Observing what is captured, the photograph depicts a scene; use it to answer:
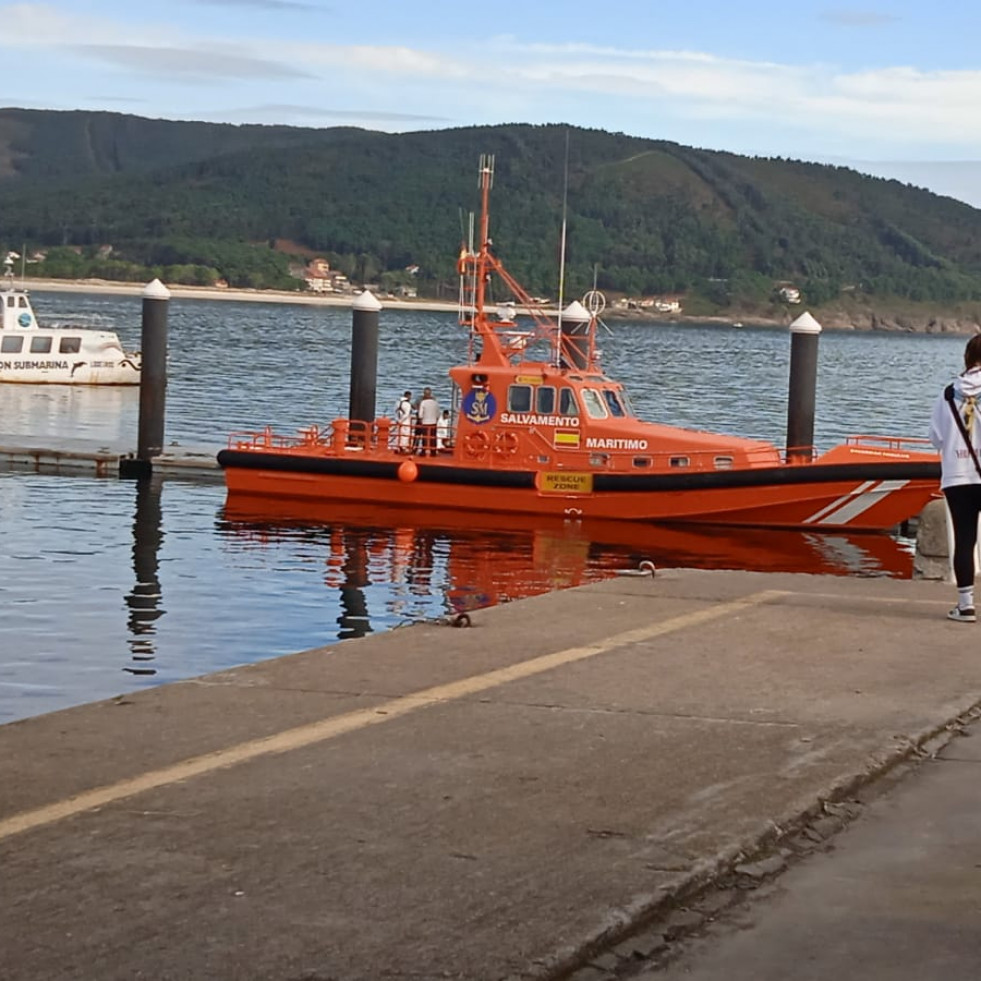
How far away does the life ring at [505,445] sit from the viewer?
25688mm

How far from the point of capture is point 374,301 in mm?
29906

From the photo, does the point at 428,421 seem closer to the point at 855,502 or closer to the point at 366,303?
the point at 366,303

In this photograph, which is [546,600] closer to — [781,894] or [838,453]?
[781,894]

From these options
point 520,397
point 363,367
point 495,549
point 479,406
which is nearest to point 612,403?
point 520,397

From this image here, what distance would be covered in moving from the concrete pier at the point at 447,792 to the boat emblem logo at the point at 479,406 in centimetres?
1548

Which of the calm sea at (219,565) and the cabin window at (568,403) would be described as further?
the cabin window at (568,403)

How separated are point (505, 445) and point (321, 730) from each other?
1863 cm

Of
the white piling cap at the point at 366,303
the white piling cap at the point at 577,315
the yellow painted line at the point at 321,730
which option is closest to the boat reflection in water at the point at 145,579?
the white piling cap at the point at 366,303

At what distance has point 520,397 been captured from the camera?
991 inches

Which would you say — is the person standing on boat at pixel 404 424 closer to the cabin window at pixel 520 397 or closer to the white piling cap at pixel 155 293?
the cabin window at pixel 520 397

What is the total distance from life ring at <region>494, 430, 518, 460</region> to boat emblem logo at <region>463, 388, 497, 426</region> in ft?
1.00

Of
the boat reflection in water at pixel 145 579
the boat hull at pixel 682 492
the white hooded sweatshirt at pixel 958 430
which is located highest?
the white hooded sweatshirt at pixel 958 430

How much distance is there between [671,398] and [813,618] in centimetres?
5798

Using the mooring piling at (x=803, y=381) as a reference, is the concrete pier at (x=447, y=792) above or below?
below
